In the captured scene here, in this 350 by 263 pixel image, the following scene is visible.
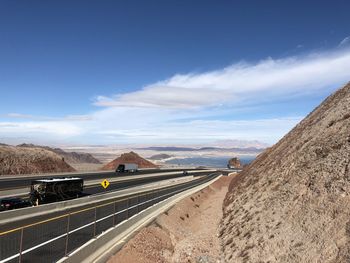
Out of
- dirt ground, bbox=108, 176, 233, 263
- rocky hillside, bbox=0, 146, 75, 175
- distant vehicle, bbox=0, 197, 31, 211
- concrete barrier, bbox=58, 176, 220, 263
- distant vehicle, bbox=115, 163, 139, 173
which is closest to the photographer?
concrete barrier, bbox=58, 176, 220, 263

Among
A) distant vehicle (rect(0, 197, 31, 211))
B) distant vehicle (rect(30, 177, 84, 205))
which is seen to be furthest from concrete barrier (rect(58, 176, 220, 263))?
distant vehicle (rect(30, 177, 84, 205))

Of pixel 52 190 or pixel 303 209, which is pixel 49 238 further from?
pixel 52 190

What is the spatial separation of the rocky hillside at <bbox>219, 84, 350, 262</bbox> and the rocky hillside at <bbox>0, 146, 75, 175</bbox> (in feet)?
215

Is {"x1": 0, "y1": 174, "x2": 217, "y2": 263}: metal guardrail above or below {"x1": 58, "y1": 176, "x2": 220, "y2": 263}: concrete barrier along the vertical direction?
above

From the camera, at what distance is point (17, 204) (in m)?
33.4

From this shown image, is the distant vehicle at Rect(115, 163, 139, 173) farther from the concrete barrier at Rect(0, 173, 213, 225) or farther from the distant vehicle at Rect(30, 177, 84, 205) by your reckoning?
the distant vehicle at Rect(30, 177, 84, 205)

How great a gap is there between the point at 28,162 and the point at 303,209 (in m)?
78.8

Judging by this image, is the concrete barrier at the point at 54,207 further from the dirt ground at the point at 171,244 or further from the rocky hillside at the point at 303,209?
the rocky hillside at the point at 303,209

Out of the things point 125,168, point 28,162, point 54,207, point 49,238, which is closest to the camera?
point 49,238

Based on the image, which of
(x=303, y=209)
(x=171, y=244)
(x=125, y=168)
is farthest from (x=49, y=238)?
(x=125, y=168)

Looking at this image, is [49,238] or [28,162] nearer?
[49,238]

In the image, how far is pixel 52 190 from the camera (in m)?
39.8

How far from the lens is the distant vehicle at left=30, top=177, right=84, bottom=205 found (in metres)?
38.5

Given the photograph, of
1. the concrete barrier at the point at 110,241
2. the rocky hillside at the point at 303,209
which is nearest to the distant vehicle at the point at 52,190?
the concrete barrier at the point at 110,241
